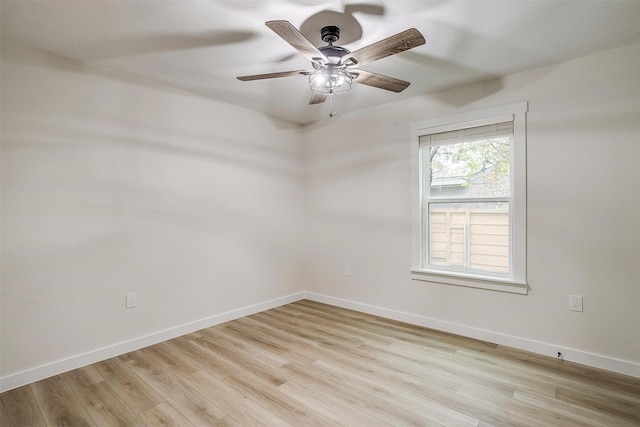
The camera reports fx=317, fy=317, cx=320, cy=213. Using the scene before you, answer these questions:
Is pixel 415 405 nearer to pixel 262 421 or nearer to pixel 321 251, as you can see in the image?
pixel 262 421

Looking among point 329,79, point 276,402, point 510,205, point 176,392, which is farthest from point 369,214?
point 176,392

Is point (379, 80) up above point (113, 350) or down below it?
above

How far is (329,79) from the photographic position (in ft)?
7.04

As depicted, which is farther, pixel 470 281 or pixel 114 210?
pixel 470 281

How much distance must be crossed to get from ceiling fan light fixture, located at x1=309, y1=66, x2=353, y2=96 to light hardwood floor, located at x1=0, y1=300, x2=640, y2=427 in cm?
209

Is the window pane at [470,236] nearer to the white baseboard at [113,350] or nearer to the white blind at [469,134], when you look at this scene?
the white blind at [469,134]

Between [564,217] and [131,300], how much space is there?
3.71 meters

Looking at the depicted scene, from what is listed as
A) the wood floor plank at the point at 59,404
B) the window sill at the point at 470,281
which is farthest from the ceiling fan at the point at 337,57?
the wood floor plank at the point at 59,404

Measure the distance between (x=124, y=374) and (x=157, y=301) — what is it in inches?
27.9

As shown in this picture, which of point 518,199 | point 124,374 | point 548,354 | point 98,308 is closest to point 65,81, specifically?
point 98,308

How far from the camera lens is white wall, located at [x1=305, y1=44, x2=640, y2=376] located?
233 centimetres

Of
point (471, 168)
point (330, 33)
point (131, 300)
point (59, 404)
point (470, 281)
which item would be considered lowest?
point (59, 404)

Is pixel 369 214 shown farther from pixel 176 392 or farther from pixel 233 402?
pixel 176 392

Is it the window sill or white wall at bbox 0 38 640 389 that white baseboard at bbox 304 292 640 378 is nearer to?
white wall at bbox 0 38 640 389
